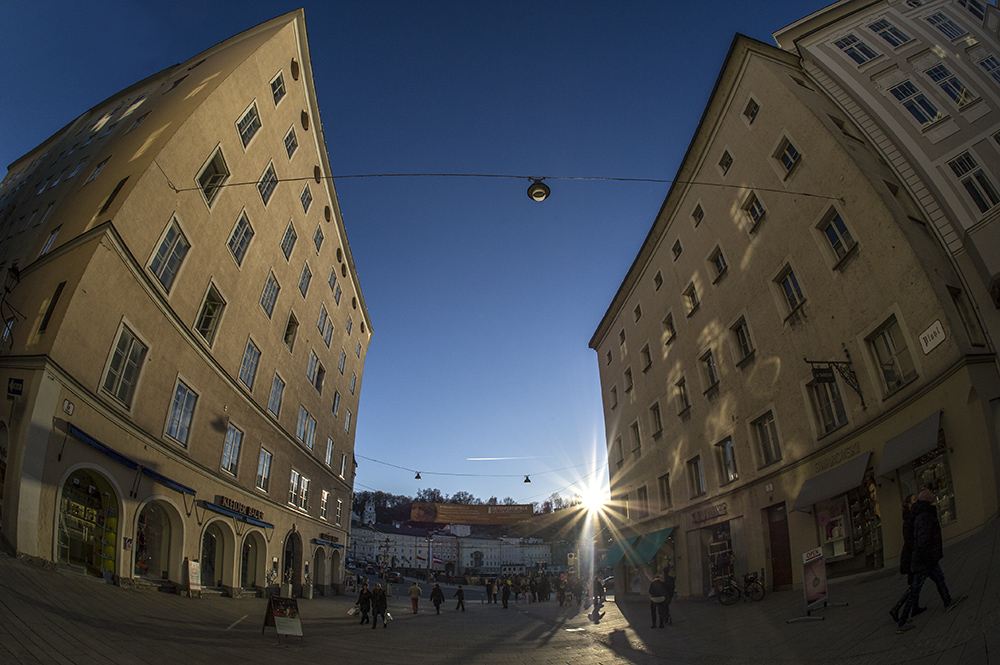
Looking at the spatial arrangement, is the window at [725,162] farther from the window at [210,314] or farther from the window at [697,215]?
the window at [210,314]

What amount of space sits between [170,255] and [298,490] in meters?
17.0

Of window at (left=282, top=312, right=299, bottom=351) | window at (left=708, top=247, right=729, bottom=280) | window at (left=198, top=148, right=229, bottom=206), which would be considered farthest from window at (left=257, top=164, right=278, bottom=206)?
window at (left=708, top=247, right=729, bottom=280)

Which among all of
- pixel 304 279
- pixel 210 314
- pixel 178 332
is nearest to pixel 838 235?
pixel 178 332

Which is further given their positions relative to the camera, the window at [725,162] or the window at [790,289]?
the window at [725,162]

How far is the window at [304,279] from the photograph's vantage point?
2834 centimetres

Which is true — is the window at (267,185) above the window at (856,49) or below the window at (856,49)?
below

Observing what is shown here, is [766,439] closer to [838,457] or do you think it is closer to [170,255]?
[838,457]

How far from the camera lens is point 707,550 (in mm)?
21859

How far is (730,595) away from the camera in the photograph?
16344mm

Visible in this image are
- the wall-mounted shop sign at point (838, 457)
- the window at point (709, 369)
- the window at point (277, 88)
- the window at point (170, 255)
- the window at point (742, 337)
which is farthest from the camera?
the window at point (277, 88)

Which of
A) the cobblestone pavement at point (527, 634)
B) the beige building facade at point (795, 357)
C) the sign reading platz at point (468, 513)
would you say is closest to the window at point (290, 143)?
the cobblestone pavement at point (527, 634)

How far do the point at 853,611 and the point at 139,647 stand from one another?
1300 centimetres

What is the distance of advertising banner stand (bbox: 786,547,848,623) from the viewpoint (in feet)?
32.3

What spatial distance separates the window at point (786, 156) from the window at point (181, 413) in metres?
23.6
